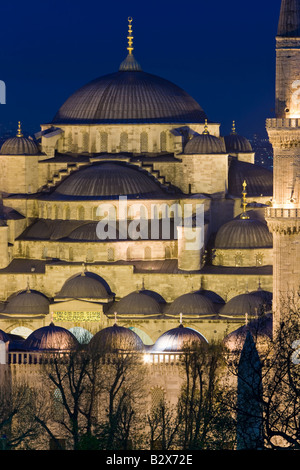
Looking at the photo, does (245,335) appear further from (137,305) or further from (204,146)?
(204,146)

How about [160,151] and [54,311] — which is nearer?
[54,311]

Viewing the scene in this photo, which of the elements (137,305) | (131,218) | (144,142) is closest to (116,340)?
(137,305)

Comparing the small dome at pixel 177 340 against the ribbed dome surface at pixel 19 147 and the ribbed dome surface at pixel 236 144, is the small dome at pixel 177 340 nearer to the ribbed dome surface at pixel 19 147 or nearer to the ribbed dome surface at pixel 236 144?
the ribbed dome surface at pixel 19 147

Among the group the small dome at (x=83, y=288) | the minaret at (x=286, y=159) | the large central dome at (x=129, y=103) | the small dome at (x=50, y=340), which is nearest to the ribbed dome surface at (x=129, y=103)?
the large central dome at (x=129, y=103)

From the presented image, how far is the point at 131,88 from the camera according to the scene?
7594 cm

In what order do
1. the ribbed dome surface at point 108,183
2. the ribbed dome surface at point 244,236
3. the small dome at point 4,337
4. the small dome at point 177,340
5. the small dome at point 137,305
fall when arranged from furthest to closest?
the ribbed dome surface at point 108,183 → the ribbed dome surface at point 244,236 → the small dome at point 137,305 → the small dome at point 4,337 → the small dome at point 177,340

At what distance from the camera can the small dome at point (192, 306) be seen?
64875 mm

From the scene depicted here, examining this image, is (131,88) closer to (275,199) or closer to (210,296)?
(210,296)

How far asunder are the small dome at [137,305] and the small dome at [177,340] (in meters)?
3.49

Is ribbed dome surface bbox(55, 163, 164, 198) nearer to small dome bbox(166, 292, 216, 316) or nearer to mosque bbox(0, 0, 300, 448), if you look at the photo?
mosque bbox(0, 0, 300, 448)

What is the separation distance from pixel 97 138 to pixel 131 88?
2.56 meters

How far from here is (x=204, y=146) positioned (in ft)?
238

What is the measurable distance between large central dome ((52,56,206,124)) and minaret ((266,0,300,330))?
17728 mm

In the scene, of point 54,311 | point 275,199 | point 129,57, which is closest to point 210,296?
point 54,311
